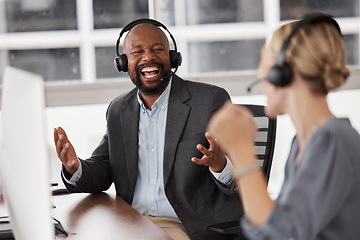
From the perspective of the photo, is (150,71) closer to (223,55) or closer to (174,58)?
(174,58)

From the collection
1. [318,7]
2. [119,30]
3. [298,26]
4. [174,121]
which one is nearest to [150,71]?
[174,121]

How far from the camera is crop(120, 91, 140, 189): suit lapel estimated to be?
85.9 inches

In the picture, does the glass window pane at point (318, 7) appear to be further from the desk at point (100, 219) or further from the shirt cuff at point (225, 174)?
the desk at point (100, 219)

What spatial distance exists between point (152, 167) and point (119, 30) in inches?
78.3

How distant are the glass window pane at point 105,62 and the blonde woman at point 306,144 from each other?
9.27ft

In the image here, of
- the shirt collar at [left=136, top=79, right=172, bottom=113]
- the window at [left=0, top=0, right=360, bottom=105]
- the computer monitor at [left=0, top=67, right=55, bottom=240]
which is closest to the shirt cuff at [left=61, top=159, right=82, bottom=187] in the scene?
the shirt collar at [left=136, top=79, right=172, bottom=113]

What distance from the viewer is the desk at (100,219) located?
5.04 feet

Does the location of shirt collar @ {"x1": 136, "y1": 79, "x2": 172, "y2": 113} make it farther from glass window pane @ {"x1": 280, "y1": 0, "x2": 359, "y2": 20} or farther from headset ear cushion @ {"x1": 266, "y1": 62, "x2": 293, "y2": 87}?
glass window pane @ {"x1": 280, "y1": 0, "x2": 359, "y2": 20}

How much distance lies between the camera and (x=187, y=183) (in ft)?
6.92

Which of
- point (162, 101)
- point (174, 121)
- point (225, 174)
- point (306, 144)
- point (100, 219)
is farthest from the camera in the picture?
point (162, 101)

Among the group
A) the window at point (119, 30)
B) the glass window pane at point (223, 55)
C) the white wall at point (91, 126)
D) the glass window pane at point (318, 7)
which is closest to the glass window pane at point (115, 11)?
the window at point (119, 30)

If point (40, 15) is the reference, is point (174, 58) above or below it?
below

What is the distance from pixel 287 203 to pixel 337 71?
0.97ft

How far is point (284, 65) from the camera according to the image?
1.16 meters
